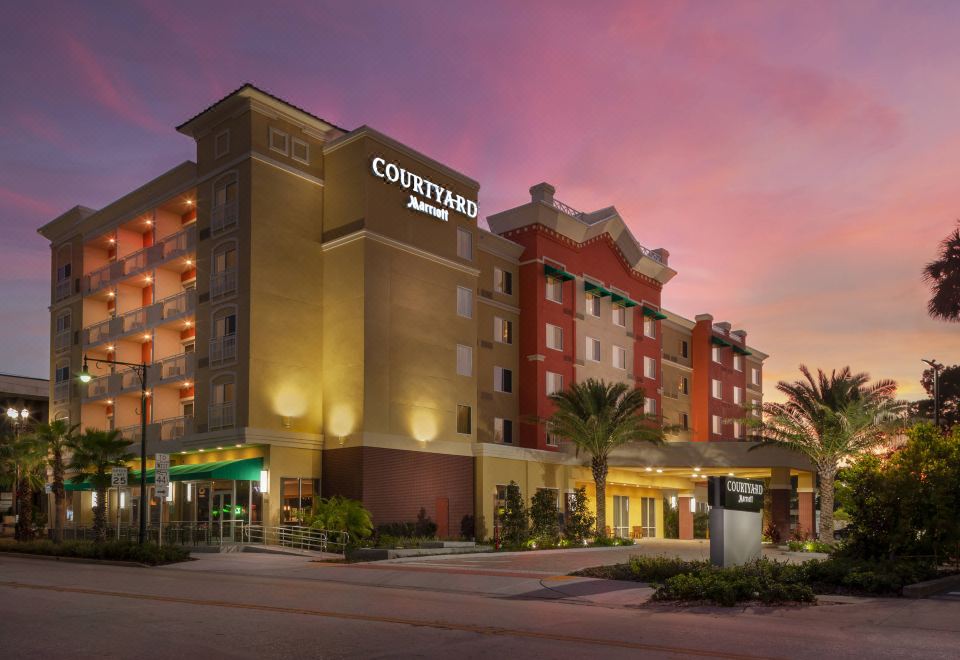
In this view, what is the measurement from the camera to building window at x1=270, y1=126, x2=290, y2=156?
4288 cm

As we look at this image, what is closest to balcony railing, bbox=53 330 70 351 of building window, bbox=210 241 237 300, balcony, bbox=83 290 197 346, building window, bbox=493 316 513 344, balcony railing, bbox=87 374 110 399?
balcony, bbox=83 290 197 346

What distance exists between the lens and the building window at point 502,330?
51.3m

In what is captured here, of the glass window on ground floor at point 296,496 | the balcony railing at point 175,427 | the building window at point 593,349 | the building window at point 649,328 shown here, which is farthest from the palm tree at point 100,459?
the building window at point 649,328

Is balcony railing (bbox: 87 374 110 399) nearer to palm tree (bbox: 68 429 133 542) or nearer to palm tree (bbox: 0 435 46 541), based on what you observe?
palm tree (bbox: 0 435 46 541)

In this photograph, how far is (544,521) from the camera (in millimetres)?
41969

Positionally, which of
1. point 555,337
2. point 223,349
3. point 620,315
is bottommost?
point 223,349

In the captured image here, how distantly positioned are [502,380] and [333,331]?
39.4 feet

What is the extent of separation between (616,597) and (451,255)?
99.1 feet

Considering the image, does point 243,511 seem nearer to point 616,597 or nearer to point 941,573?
→ point 616,597

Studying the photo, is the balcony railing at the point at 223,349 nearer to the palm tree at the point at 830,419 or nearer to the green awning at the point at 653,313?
the palm tree at the point at 830,419

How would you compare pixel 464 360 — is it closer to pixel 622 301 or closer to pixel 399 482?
pixel 399 482

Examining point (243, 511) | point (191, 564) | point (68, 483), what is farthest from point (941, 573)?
point (68, 483)

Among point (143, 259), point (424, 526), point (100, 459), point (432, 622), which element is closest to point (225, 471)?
point (100, 459)

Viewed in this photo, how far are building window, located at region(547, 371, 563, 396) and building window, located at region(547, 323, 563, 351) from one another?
162 centimetres
